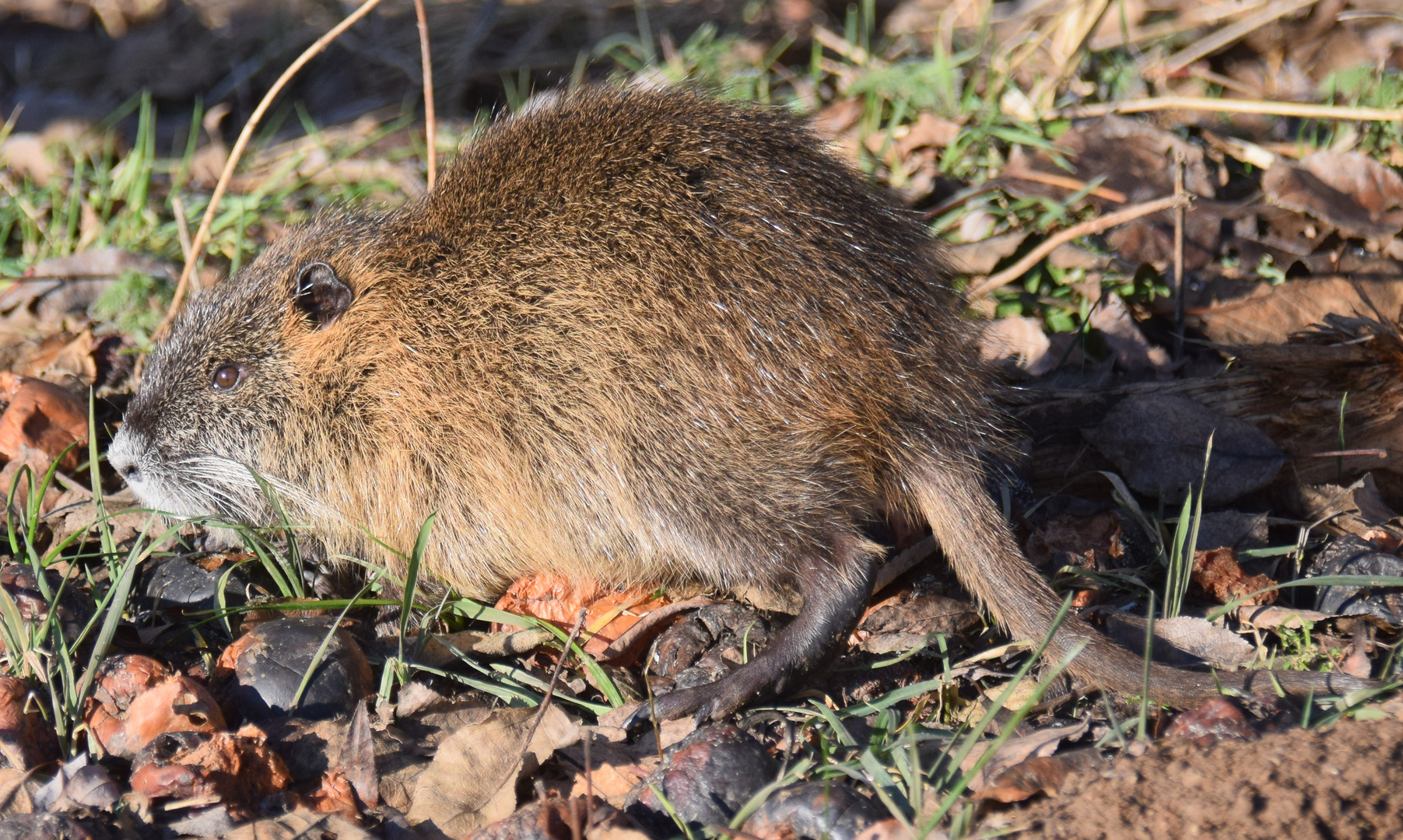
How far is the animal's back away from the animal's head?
249mm

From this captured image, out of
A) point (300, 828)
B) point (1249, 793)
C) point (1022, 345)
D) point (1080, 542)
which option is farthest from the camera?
point (1022, 345)

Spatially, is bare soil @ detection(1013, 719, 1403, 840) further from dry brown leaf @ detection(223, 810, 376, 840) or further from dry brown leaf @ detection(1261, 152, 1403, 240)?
dry brown leaf @ detection(1261, 152, 1403, 240)

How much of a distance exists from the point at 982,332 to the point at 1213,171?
76.3 inches

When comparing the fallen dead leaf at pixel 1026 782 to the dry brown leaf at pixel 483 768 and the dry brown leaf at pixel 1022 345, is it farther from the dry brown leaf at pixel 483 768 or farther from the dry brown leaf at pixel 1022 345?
the dry brown leaf at pixel 1022 345

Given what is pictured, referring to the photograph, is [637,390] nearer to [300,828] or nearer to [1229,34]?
[300,828]

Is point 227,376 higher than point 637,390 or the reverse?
higher

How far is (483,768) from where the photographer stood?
2436 millimetres

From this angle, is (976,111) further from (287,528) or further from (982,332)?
(287,528)

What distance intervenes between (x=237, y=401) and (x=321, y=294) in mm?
432

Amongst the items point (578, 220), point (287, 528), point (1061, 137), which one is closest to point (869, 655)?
point (578, 220)

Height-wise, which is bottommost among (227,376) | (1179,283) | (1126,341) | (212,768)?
(1126,341)

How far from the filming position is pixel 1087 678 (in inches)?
102

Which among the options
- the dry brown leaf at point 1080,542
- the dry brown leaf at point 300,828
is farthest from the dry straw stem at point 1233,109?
the dry brown leaf at point 300,828

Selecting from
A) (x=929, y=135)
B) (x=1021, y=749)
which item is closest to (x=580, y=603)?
(x=1021, y=749)
